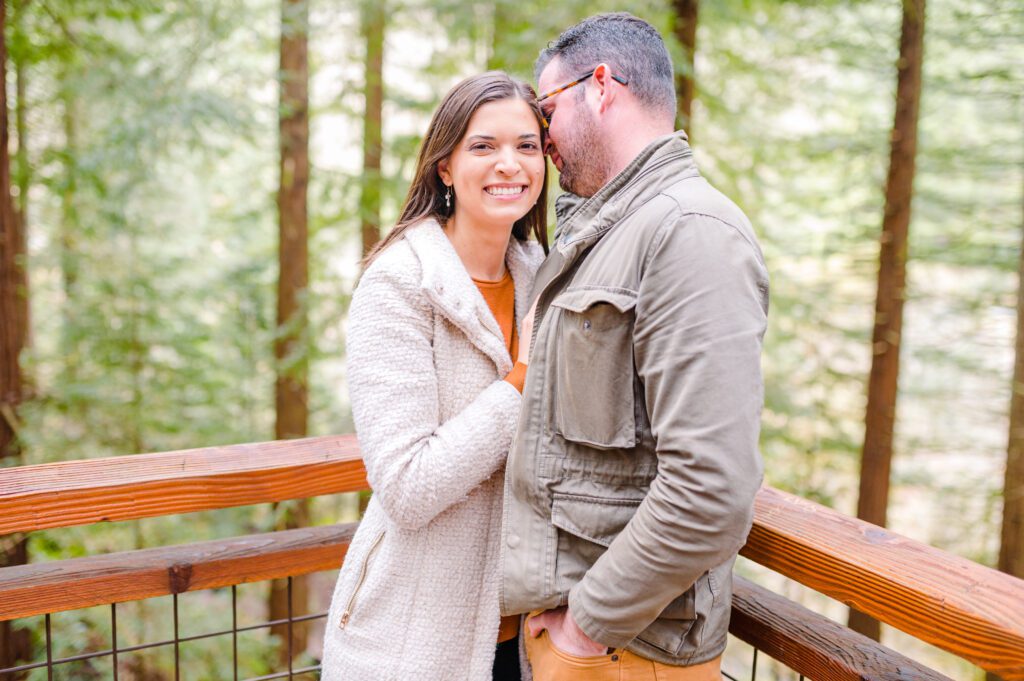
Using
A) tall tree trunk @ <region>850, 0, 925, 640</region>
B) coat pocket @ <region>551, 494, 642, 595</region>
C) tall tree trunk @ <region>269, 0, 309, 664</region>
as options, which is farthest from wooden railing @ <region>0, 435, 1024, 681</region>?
tall tree trunk @ <region>850, 0, 925, 640</region>

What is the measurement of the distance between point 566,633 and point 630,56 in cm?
117

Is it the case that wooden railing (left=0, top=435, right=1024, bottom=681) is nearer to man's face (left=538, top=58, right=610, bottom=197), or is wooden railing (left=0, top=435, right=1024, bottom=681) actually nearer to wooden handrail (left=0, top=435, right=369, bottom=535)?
wooden handrail (left=0, top=435, right=369, bottom=535)

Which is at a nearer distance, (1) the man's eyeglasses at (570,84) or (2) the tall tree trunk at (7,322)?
(1) the man's eyeglasses at (570,84)

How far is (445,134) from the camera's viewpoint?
1922mm

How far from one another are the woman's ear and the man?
340 millimetres

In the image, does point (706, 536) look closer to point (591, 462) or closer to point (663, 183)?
point (591, 462)

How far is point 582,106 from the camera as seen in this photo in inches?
65.5

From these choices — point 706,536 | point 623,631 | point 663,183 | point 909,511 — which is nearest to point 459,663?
point 623,631

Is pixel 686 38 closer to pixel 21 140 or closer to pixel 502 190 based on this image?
pixel 502 190

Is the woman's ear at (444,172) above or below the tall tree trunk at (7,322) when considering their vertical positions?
above

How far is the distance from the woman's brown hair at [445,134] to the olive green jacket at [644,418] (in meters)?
0.45

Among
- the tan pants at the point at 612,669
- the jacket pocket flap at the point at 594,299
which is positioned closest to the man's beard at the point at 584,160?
the jacket pocket flap at the point at 594,299

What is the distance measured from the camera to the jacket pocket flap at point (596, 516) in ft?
4.72

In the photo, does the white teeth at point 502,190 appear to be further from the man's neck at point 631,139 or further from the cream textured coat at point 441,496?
the man's neck at point 631,139
